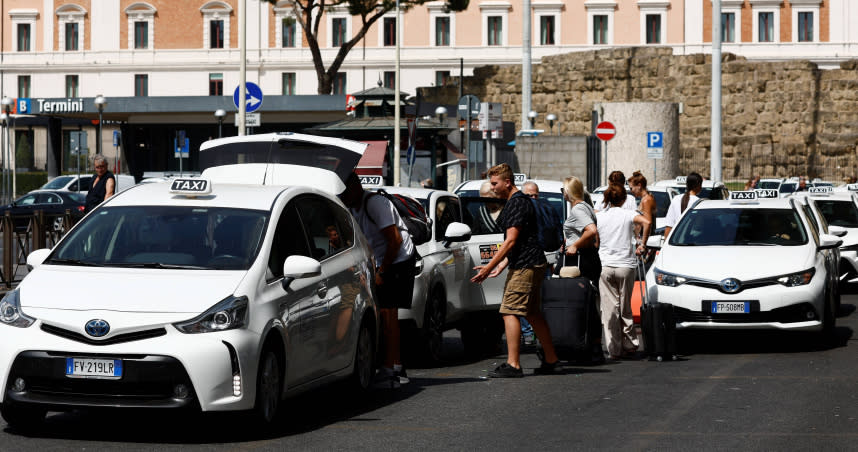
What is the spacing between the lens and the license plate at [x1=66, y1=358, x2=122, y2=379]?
25.8 feet

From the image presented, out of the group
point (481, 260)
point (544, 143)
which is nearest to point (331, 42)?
point (544, 143)

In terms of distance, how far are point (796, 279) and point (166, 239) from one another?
6930 millimetres

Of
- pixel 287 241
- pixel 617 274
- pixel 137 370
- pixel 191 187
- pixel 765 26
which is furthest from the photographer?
pixel 765 26

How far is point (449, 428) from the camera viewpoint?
890 cm

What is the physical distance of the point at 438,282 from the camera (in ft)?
40.7

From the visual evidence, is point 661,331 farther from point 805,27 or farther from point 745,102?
point 805,27

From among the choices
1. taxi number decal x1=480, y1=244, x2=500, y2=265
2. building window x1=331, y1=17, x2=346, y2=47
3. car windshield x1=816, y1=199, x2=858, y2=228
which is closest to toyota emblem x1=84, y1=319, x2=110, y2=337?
taxi number decal x1=480, y1=244, x2=500, y2=265

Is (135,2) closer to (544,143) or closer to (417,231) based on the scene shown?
(544,143)

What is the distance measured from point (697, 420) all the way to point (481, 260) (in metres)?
4.57

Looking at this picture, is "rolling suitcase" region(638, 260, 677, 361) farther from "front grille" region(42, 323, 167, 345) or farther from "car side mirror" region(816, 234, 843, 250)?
"front grille" region(42, 323, 167, 345)

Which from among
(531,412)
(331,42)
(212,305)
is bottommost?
(531,412)

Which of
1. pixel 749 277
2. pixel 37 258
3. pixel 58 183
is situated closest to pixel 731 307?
pixel 749 277

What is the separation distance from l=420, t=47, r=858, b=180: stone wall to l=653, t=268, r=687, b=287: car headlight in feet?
156

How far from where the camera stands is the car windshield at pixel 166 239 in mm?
8664
